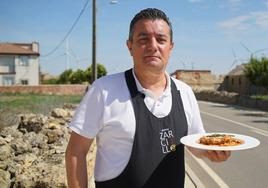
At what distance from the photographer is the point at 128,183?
2520 millimetres

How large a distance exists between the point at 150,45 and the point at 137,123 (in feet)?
1.56

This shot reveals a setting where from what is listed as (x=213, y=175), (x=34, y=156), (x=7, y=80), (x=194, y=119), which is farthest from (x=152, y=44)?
(x=7, y=80)

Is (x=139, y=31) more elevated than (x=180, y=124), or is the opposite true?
(x=139, y=31)

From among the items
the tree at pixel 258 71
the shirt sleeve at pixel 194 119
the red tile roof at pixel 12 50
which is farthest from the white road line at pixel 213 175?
the red tile roof at pixel 12 50

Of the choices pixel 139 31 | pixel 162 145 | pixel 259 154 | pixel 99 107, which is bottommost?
pixel 259 154

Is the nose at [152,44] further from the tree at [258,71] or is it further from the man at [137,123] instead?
the tree at [258,71]

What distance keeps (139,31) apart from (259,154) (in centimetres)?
948

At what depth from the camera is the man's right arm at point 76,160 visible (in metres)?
2.55

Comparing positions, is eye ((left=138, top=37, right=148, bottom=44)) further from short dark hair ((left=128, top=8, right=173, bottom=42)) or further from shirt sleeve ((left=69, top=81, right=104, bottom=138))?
shirt sleeve ((left=69, top=81, right=104, bottom=138))

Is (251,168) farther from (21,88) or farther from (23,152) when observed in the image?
(21,88)

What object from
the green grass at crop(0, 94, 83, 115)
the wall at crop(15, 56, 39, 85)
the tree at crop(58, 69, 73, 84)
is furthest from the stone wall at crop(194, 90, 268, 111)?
the tree at crop(58, 69, 73, 84)

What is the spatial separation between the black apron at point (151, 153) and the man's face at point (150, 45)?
14cm

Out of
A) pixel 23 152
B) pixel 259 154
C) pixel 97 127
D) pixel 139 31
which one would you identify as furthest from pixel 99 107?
pixel 259 154

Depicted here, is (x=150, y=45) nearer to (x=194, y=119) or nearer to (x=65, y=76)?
(x=194, y=119)
